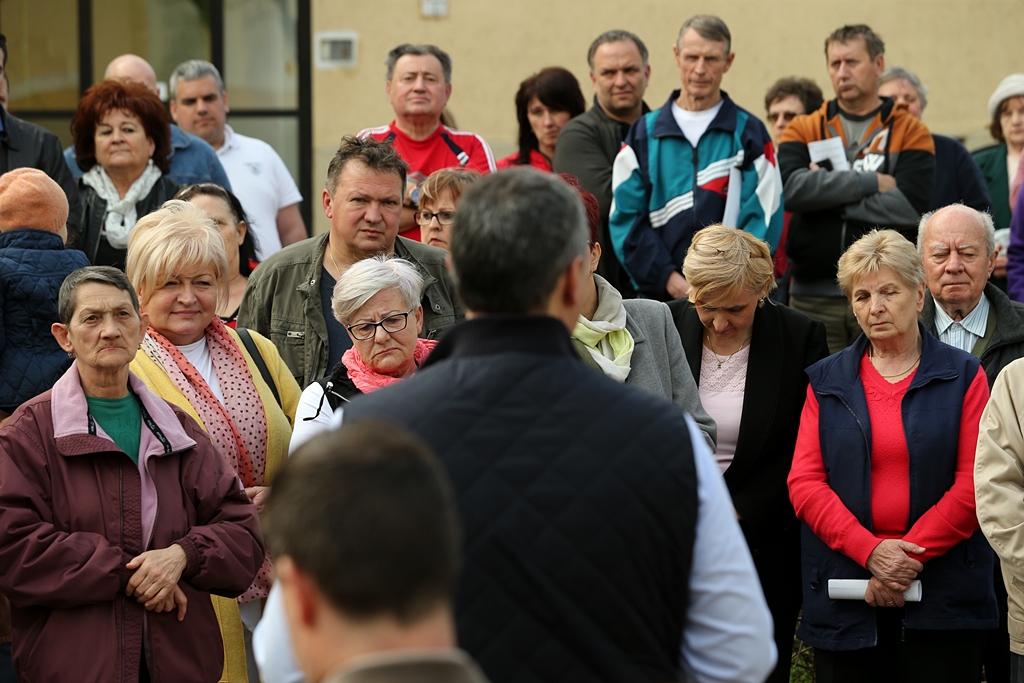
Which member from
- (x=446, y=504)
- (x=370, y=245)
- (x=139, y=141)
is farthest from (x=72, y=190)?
(x=446, y=504)

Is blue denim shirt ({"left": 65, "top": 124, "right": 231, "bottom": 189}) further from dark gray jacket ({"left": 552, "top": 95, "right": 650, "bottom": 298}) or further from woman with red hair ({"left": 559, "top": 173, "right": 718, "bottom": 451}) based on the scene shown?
woman with red hair ({"left": 559, "top": 173, "right": 718, "bottom": 451})

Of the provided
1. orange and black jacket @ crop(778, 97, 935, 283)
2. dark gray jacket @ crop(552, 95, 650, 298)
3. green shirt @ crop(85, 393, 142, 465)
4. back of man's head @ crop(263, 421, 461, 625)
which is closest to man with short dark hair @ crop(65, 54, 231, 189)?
dark gray jacket @ crop(552, 95, 650, 298)

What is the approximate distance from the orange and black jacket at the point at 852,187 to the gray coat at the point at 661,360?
2.12 m

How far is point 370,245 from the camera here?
186 inches

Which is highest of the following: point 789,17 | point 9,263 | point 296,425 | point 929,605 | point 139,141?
point 789,17

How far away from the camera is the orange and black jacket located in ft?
20.6

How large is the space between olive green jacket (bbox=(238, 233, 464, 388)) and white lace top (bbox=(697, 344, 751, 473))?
3.20 feet

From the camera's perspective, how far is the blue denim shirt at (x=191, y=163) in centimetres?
598

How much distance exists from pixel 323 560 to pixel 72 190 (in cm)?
460

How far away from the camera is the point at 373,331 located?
13.4ft

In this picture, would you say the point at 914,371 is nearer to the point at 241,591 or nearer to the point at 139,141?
the point at 241,591

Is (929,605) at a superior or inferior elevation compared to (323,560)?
inferior

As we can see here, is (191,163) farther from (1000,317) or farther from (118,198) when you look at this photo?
(1000,317)

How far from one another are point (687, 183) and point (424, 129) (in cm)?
130
